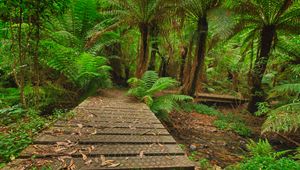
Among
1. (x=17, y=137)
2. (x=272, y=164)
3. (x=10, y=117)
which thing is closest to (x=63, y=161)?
(x=17, y=137)

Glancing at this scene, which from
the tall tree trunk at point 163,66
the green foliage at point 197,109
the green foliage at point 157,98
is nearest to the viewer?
the green foliage at point 157,98

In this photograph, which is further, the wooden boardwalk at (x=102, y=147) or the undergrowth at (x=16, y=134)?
the undergrowth at (x=16, y=134)

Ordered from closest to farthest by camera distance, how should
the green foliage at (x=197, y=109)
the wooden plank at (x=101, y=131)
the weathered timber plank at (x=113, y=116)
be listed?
the wooden plank at (x=101, y=131)
the weathered timber plank at (x=113, y=116)
the green foliage at (x=197, y=109)

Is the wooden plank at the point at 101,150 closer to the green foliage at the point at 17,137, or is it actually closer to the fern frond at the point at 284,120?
the green foliage at the point at 17,137

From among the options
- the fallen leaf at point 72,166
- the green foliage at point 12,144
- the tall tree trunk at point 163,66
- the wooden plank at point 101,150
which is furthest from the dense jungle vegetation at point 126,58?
the tall tree trunk at point 163,66

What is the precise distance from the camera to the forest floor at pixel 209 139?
393 cm

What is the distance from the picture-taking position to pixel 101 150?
208 cm

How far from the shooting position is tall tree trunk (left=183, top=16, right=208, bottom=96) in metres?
7.12

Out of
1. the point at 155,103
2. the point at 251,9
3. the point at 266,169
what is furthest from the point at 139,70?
the point at 266,169

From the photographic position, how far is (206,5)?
679 cm

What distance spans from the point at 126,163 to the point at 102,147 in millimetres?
402

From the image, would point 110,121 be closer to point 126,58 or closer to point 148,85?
point 148,85

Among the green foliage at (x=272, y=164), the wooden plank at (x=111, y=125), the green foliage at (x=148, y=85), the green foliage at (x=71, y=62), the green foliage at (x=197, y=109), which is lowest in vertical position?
the green foliage at (x=197, y=109)

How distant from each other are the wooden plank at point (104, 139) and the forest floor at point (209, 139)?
1233 mm
